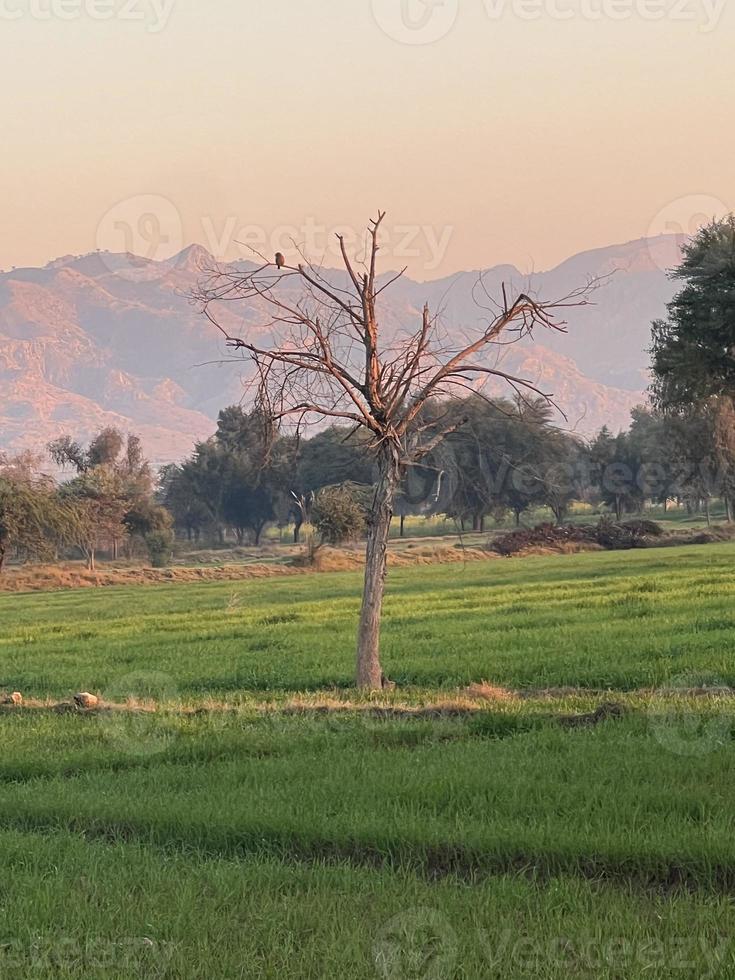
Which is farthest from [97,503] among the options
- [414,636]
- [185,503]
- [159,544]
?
[414,636]

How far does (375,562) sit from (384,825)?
30.8 feet

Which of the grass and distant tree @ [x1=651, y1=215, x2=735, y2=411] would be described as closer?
the grass

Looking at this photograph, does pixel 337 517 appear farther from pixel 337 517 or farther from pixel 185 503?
pixel 185 503

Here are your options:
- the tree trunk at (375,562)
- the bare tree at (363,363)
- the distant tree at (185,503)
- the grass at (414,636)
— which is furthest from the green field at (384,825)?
the distant tree at (185,503)

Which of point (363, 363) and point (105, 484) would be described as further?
point (105, 484)

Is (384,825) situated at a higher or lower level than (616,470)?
lower

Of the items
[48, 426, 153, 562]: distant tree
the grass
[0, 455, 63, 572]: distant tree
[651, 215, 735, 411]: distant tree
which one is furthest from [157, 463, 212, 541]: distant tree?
[651, 215, 735, 411]: distant tree

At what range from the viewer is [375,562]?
18250 mm

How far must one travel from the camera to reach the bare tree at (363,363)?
17844 millimetres

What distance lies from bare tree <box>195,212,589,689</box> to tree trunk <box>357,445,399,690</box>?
15 millimetres

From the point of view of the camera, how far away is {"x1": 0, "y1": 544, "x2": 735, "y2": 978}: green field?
6.58 m

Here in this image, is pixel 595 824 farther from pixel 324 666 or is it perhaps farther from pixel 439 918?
pixel 324 666

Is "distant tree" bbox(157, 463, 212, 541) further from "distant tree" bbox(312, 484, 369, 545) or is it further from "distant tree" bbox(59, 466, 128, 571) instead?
"distant tree" bbox(312, 484, 369, 545)

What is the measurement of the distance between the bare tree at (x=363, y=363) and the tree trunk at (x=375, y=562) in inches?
0.6
